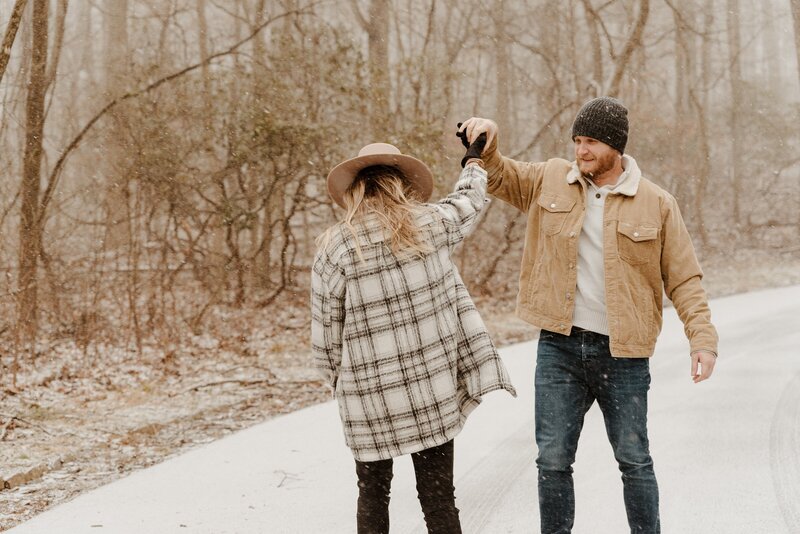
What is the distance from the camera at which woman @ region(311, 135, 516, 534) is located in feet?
9.75

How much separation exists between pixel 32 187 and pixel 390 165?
7614 millimetres

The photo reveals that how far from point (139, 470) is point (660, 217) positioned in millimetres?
3912

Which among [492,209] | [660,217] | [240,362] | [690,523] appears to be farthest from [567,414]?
[492,209]

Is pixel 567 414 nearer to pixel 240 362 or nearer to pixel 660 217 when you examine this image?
pixel 660 217

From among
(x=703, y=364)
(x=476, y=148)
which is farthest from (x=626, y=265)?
(x=476, y=148)

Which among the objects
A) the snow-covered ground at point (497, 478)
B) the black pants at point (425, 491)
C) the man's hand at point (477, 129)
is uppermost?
the man's hand at point (477, 129)

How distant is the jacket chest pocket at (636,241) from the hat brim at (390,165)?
786 millimetres

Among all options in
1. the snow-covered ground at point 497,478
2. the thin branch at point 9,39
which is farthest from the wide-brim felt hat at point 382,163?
the thin branch at point 9,39

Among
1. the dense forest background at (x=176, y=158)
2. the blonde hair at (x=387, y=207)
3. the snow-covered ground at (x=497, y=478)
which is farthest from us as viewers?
the dense forest background at (x=176, y=158)

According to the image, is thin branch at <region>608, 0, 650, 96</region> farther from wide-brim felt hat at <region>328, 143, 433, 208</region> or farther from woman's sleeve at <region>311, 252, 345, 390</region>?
woman's sleeve at <region>311, 252, 345, 390</region>

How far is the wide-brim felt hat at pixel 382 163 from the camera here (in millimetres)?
3059

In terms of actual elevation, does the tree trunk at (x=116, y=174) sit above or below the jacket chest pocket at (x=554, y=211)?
above

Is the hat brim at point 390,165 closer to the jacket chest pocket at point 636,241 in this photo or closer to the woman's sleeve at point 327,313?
the woman's sleeve at point 327,313

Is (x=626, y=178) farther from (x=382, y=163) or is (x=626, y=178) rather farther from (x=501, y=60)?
(x=501, y=60)
